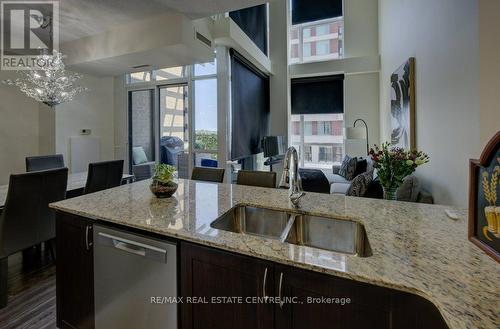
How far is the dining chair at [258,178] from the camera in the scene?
2416 mm

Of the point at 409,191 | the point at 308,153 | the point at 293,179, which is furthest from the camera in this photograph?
the point at 308,153

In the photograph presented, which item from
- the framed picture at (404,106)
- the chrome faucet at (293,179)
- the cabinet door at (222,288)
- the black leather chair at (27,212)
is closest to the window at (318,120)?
the framed picture at (404,106)

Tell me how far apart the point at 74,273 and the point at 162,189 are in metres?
0.72

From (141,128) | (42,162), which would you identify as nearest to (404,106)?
(141,128)

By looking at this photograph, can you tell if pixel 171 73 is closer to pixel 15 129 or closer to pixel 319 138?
pixel 15 129

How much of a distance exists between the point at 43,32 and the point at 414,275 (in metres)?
4.86

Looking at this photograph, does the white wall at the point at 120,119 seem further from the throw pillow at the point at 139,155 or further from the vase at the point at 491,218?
the vase at the point at 491,218

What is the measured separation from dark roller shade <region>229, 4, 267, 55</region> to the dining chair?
9.60 feet

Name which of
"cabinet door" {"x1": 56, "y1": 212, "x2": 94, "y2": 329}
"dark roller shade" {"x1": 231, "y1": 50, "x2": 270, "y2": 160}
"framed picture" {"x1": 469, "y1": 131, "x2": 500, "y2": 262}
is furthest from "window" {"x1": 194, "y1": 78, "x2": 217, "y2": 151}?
"framed picture" {"x1": 469, "y1": 131, "x2": 500, "y2": 262}

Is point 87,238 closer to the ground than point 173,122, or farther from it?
closer to the ground

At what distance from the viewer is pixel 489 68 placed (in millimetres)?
1673

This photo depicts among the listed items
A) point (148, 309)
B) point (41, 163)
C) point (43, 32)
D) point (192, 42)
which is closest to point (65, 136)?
point (41, 163)

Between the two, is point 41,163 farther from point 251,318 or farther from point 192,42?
point 251,318

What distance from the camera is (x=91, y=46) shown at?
3697 millimetres
